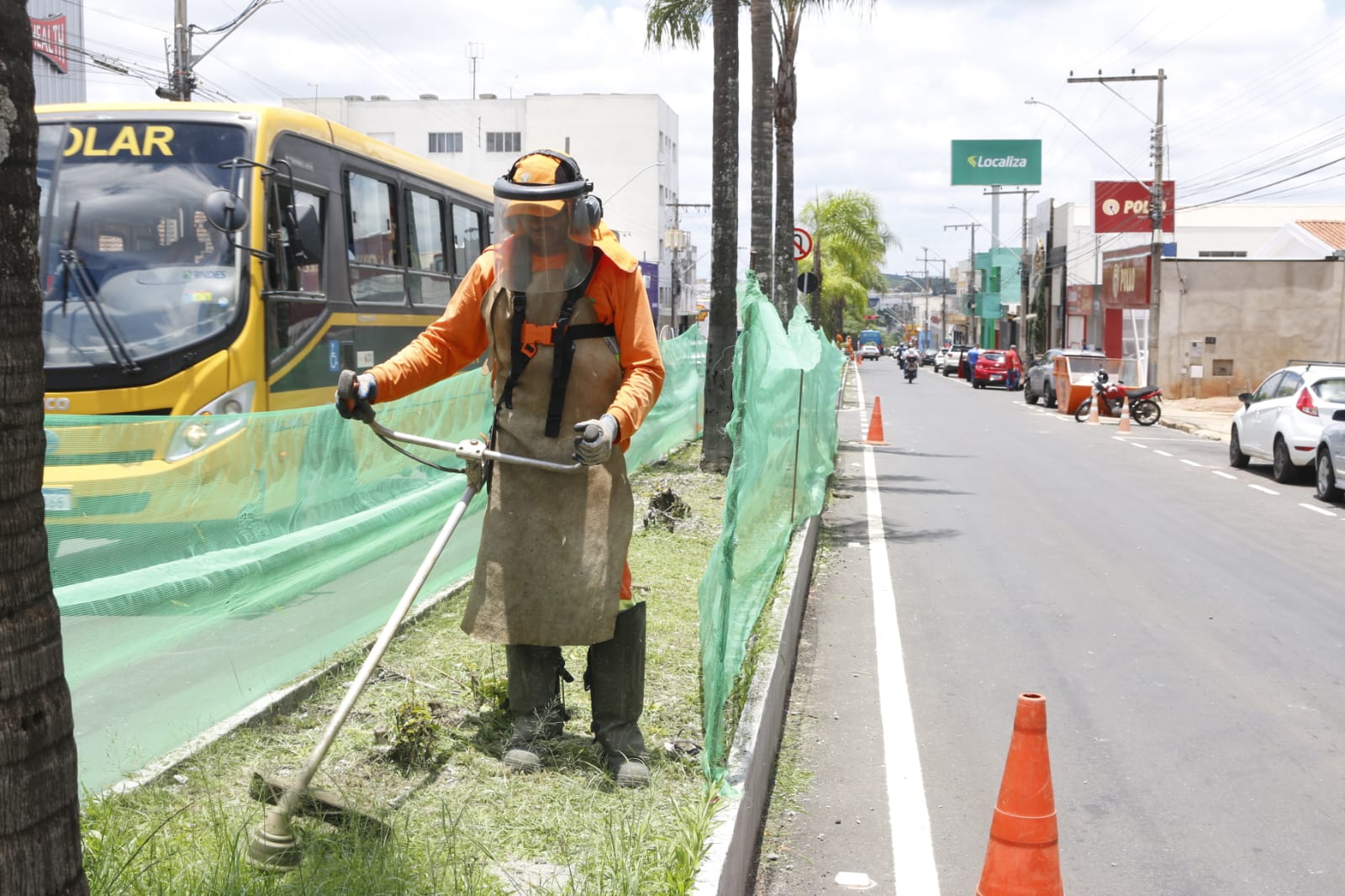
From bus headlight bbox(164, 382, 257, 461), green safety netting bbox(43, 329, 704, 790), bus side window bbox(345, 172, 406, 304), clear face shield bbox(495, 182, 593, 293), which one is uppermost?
bus side window bbox(345, 172, 406, 304)

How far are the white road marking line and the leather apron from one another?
1342mm

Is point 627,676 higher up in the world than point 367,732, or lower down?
higher up

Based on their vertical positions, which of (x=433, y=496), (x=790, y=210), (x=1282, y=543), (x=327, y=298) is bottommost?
(x=1282, y=543)

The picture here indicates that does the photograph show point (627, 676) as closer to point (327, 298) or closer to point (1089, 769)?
point (1089, 769)

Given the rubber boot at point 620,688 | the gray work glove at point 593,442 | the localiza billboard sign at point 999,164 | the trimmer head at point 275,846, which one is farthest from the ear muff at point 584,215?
the localiza billboard sign at point 999,164

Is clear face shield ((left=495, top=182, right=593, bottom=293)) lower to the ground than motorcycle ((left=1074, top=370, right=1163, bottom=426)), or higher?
higher

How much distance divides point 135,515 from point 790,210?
1908 centimetres

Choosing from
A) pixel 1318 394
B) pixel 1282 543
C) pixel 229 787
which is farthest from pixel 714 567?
pixel 1318 394

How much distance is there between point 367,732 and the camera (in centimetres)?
529

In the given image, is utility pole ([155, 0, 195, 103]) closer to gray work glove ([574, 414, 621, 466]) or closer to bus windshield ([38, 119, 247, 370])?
bus windshield ([38, 119, 247, 370])

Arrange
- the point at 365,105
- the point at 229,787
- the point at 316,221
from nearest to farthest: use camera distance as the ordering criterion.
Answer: the point at 229,787 → the point at 316,221 → the point at 365,105

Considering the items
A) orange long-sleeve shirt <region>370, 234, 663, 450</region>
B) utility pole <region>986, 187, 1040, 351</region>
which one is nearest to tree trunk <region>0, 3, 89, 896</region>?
orange long-sleeve shirt <region>370, 234, 663, 450</region>

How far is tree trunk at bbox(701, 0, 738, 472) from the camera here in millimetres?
14797

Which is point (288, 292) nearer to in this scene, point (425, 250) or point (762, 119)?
point (425, 250)
